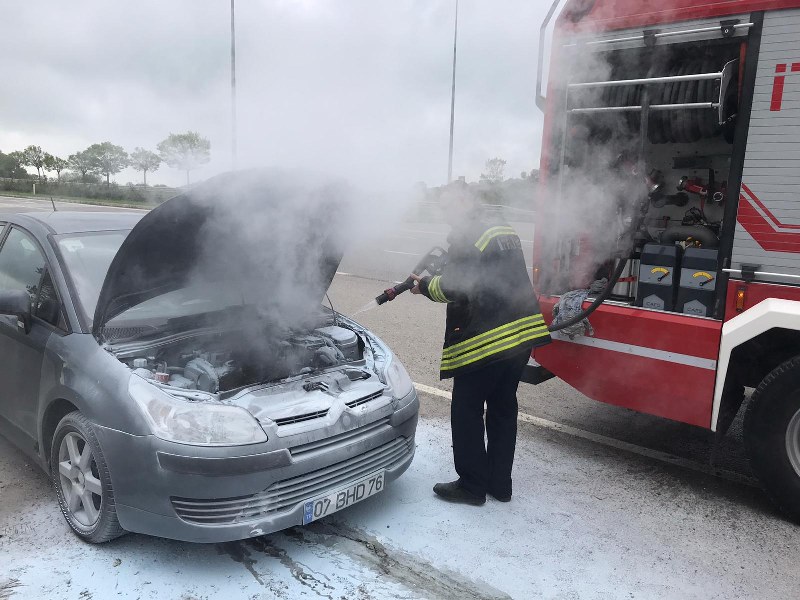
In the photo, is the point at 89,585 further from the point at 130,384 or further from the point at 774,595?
the point at 774,595

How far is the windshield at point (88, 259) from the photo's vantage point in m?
3.14

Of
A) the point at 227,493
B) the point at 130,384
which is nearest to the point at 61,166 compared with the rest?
the point at 130,384

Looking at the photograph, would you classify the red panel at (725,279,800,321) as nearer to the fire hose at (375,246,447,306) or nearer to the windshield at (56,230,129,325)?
the fire hose at (375,246,447,306)

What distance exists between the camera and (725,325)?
3457mm

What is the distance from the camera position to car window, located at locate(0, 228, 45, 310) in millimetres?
3375

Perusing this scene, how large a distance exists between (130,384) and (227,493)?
645mm

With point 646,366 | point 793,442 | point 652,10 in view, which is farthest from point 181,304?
point 793,442

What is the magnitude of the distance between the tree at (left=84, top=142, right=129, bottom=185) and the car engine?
2.46m

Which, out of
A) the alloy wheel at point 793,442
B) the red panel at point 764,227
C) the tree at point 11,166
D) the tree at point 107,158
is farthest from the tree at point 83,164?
the tree at point 11,166

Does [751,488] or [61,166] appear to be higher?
[61,166]

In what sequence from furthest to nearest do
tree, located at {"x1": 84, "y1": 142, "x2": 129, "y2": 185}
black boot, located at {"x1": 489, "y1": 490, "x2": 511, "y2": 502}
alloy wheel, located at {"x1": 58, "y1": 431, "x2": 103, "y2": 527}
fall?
tree, located at {"x1": 84, "y1": 142, "x2": 129, "y2": 185}, black boot, located at {"x1": 489, "y1": 490, "x2": 511, "y2": 502}, alloy wheel, located at {"x1": 58, "y1": 431, "x2": 103, "y2": 527}

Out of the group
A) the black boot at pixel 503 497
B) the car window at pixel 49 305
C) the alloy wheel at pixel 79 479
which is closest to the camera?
the alloy wheel at pixel 79 479

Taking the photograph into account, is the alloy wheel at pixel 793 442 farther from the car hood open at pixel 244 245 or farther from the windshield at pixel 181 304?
the windshield at pixel 181 304

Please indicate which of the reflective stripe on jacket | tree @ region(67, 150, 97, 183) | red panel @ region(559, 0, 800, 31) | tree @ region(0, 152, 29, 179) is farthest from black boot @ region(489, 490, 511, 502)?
tree @ region(0, 152, 29, 179)
